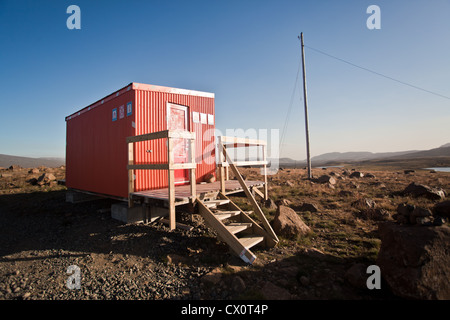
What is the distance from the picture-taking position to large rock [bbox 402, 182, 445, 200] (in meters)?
9.63

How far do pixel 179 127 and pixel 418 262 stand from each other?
7302 millimetres

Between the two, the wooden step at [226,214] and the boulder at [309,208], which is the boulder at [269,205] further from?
the wooden step at [226,214]

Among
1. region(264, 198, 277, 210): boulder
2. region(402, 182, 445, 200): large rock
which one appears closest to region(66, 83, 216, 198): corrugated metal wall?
region(264, 198, 277, 210): boulder

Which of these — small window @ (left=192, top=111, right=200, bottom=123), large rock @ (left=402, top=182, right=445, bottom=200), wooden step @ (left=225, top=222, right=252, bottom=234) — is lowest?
wooden step @ (left=225, top=222, right=252, bottom=234)

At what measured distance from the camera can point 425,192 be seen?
9.87 meters

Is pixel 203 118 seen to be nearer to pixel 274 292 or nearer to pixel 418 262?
pixel 274 292

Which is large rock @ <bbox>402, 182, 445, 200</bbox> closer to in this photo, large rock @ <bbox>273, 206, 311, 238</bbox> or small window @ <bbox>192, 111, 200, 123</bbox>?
large rock @ <bbox>273, 206, 311, 238</bbox>

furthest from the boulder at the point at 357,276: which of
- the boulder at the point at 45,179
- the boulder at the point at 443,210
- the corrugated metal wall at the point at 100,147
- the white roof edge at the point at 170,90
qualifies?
the boulder at the point at 45,179

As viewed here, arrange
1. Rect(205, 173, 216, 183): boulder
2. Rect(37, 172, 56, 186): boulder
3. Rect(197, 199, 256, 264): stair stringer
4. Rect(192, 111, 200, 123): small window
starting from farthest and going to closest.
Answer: Rect(37, 172, 56, 186): boulder → Rect(205, 173, 216, 183): boulder → Rect(192, 111, 200, 123): small window → Rect(197, 199, 256, 264): stair stringer

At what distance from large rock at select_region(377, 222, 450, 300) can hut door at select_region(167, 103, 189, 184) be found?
6.21 metres

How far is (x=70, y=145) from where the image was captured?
11.1 metres

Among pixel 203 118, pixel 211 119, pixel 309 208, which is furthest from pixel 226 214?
pixel 211 119

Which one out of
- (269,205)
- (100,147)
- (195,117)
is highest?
(195,117)
